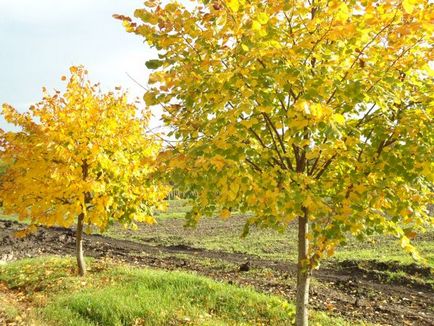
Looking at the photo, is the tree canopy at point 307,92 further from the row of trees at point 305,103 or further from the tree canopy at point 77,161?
the tree canopy at point 77,161

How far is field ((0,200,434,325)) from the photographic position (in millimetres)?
8570

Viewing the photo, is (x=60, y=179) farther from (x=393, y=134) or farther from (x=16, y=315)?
(x=393, y=134)

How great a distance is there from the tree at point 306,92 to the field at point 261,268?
1.84 meters

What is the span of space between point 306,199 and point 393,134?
1175mm

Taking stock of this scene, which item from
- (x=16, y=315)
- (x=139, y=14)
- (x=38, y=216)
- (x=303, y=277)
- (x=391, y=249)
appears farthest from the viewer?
(x=391, y=249)

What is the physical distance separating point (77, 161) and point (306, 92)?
657 centimetres

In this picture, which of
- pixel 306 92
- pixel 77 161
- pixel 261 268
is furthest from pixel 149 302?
pixel 261 268

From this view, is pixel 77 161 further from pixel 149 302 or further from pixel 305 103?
pixel 305 103

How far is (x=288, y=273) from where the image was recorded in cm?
1304

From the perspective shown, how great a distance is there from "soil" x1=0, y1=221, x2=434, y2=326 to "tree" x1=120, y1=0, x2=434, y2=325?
15.8ft

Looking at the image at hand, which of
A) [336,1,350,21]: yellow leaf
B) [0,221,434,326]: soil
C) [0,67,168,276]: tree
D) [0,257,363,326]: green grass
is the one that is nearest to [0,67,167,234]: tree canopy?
[0,67,168,276]: tree

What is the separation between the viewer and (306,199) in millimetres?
4184

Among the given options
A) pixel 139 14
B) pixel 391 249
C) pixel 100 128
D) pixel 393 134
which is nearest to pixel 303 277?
pixel 393 134

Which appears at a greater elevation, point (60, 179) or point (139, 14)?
point (139, 14)
